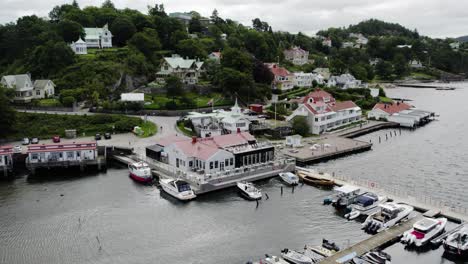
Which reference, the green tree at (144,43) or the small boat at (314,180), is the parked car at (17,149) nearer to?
the small boat at (314,180)

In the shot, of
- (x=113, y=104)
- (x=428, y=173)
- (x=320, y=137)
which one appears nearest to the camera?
(x=428, y=173)

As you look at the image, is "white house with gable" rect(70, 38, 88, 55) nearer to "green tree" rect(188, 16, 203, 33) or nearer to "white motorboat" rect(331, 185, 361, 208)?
"green tree" rect(188, 16, 203, 33)

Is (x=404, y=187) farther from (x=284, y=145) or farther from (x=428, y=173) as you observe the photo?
(x=284, y=145)

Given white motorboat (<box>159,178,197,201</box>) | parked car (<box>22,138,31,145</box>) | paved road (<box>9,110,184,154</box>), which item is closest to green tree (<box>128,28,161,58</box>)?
paved road (<box>9,110,184,154</box>)

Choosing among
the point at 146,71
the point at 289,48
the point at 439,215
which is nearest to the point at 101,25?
the point at 146,71

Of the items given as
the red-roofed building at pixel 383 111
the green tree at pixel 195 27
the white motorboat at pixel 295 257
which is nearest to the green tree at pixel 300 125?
the red-roofed building at pixel 383 111
